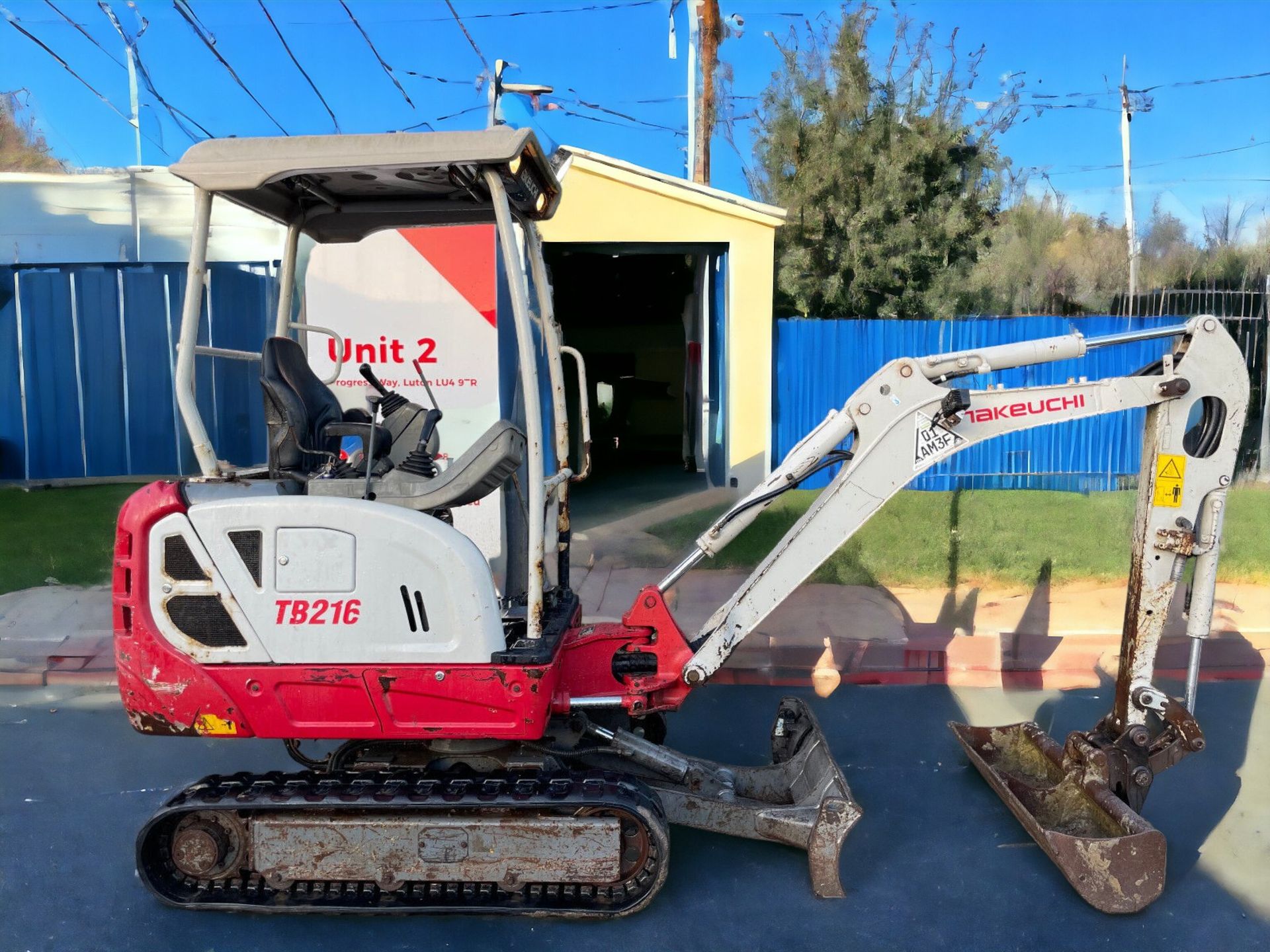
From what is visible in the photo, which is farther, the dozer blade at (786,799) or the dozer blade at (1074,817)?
the dozer blade at (786,799)

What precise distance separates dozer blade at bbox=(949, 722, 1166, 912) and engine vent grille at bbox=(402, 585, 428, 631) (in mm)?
2532

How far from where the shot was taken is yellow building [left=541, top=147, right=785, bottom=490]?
37.7 feet

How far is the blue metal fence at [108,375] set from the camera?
39.5 feet

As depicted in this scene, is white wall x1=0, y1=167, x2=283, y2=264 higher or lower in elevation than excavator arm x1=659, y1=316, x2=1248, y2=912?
higher

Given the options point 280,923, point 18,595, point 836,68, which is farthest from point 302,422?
point 836,68

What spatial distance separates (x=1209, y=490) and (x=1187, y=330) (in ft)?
2.16

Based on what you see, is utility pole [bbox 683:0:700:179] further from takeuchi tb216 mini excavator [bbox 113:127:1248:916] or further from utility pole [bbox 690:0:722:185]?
takeuchi tb216 mini excavator [bbox 113:127:1248:916]

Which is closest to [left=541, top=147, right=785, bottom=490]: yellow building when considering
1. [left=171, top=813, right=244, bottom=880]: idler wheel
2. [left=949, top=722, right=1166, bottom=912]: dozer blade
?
[left=949, top=722, right=1166, bottom=912]: dozer blade

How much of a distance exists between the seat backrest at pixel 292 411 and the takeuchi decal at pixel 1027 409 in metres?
2.73

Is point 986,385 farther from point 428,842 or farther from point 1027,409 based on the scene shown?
point 428,842

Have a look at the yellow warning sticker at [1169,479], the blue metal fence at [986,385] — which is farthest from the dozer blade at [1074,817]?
the blue metal fence at [986,385]

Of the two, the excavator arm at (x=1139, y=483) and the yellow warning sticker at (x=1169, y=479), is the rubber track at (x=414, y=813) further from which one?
the yellow warning sticker at (x=1169, y=479)

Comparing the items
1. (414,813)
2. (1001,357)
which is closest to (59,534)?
(414,813)

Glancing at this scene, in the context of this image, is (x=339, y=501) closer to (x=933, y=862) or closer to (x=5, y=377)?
(x=933, y=862)
